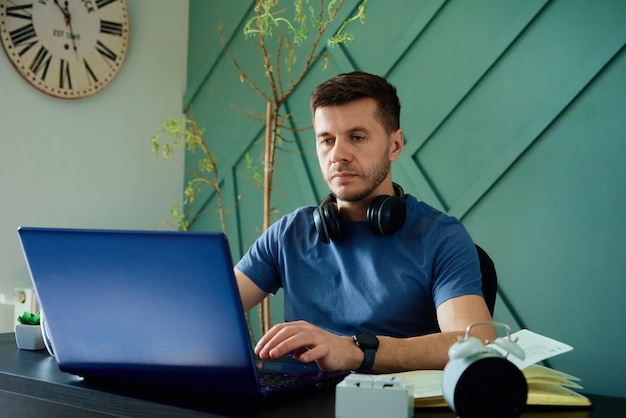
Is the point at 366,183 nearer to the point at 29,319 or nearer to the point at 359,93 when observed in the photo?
the point at 359,93

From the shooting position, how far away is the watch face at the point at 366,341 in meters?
1.30

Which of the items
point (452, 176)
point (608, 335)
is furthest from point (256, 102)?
point (608, 335)

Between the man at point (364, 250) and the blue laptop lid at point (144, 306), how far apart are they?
561 mm

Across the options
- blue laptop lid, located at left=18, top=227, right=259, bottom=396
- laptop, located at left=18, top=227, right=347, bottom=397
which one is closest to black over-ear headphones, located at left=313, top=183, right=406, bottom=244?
laptop, located at left=18, top=227, right=347, bottom=397

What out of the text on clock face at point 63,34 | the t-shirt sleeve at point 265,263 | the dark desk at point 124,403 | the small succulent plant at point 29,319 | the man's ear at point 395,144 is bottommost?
the dark desk at point 124,403

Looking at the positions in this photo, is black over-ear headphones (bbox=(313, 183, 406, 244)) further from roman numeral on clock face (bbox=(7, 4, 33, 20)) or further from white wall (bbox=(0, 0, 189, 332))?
roman numeral on clock face (bbox=(7, 4, 33, 20))

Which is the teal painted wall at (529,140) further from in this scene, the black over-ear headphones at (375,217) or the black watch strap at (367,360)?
the black watch strap at (367,360)

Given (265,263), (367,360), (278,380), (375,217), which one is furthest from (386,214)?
(278,380)

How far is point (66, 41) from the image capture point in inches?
130

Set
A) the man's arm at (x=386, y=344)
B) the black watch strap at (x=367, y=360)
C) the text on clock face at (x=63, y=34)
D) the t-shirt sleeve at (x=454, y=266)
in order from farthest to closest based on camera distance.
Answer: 1. the text on clock face at (x=63, y=34)
2. the t-shirt sleeve at (x=454, y=266)
3. the black watch strap at (x=367, y=360)
4. the man's arm at (x=386, y=344)

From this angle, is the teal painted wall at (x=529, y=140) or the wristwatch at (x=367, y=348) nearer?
the wristwatch at (x=367, y=348)

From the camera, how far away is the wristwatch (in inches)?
51.0

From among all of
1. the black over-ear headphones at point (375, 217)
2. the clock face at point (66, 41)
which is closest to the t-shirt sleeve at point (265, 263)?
the black over-ear headphones at point (375, 217)

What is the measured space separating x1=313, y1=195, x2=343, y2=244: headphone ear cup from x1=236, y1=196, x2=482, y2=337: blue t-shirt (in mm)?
31
